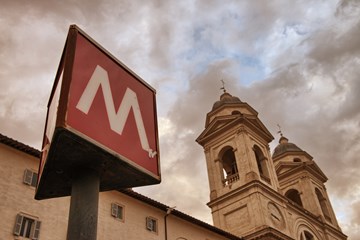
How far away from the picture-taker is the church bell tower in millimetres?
32312

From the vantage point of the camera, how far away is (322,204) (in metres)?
44.3

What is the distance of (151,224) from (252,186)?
13.2m

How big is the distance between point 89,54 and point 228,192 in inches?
1249

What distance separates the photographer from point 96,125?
128 inches

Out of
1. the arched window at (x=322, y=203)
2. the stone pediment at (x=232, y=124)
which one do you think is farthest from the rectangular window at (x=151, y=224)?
the arched window at (x=322, y=203)

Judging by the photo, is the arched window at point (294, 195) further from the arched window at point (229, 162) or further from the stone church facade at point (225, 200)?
the arched window at point (229, 162)

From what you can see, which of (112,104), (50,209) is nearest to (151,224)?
(50,209)

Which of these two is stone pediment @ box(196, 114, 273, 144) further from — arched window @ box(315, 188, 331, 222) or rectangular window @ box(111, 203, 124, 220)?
rectangular window @ box(111, 203, 124, 220)

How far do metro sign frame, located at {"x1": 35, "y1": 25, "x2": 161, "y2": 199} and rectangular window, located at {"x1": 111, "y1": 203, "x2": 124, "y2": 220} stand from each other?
1678cm

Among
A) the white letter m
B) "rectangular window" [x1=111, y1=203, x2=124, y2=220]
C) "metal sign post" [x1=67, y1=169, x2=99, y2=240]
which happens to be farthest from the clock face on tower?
"metal sign post" [x1=67, y1=169, x2=99, y2=240]

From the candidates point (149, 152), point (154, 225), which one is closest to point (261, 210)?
point (154, 225)

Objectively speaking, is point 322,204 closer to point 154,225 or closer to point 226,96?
point 226,96

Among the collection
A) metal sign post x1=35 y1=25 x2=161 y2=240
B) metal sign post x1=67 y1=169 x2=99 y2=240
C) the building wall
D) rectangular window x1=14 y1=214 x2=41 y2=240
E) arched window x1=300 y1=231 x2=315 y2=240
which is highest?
arched window x1=300 y1=231 x2=315 y2=240

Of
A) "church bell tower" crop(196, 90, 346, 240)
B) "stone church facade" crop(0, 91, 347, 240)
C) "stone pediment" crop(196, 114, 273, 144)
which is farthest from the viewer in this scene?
"stone pediment" crop(196, 114, 273, 144)
